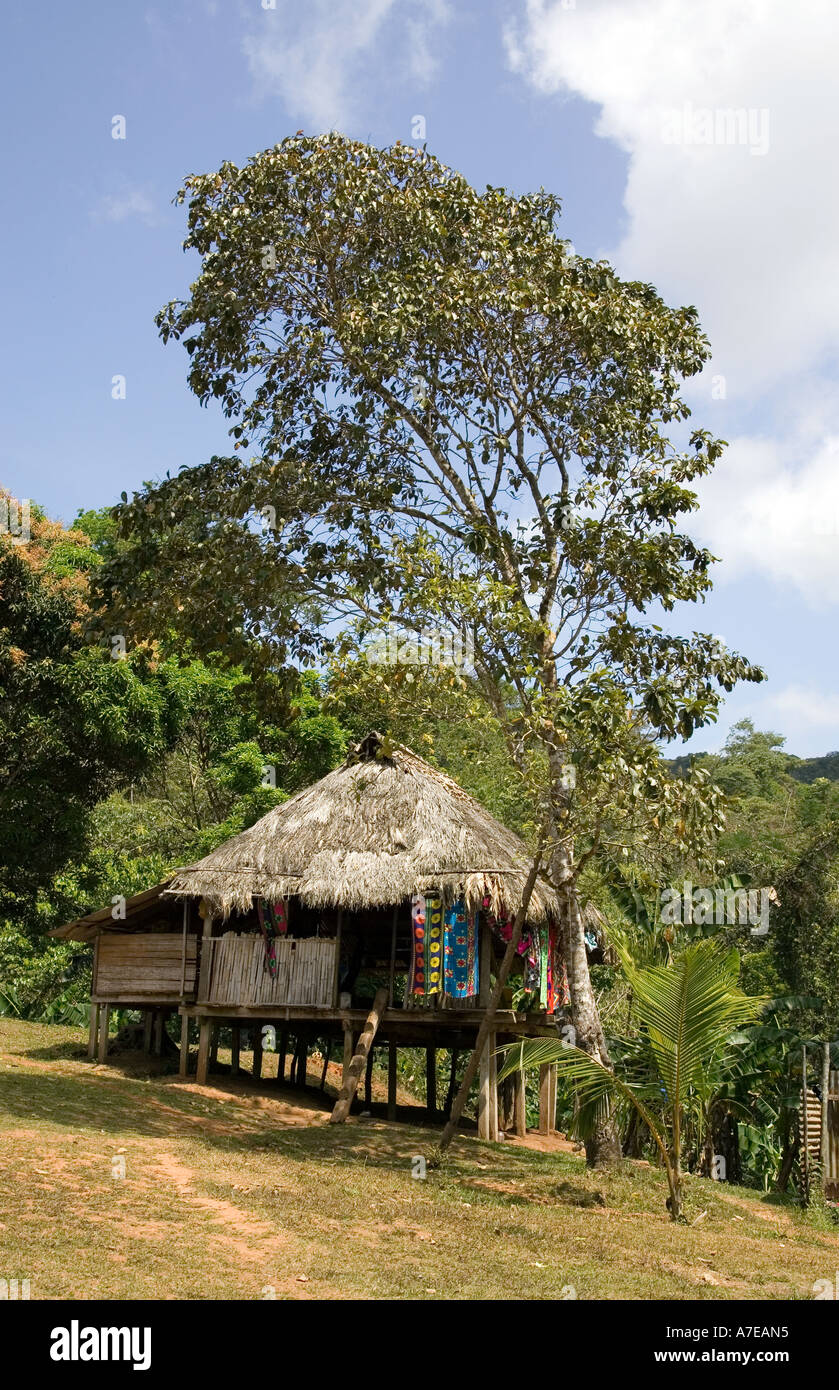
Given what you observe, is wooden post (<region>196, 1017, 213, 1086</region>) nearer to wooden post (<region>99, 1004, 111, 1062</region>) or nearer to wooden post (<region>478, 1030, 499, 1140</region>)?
wooden post (<region>99, 1004, 111, 1062</region>)

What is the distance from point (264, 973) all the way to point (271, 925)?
75cm

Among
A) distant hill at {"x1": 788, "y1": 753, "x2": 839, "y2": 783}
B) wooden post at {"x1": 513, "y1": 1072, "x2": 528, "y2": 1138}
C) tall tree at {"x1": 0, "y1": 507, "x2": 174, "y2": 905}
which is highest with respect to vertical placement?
distant hill at {"x1": 788, "y1": 753, "x2": 839, "y2": 783}

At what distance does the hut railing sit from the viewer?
51.6 ft

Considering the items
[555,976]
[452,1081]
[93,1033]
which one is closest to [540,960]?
[555,976]

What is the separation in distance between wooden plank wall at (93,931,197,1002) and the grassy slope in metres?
2.22

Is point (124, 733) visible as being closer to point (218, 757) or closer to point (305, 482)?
point (218, 757)

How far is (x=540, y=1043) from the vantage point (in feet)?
35.2

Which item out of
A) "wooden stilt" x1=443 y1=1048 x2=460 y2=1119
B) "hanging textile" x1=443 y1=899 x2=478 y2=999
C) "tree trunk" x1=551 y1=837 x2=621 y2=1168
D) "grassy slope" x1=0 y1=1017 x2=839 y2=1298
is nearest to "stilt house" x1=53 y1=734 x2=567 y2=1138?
"hanging textile" x1=443 y1=899 x2=478 y2=999

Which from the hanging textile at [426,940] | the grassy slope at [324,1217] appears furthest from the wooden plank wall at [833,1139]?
the hanging textile at [426,940]

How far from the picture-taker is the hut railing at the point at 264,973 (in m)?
15.7

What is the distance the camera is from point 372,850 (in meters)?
15.8

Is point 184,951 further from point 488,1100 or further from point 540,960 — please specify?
point 540,960
